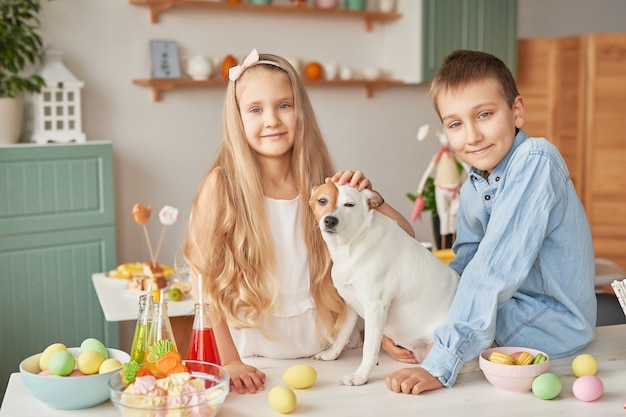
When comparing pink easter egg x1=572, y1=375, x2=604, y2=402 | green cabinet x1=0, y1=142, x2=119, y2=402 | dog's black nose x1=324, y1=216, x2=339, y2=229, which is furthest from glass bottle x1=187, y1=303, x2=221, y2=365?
green cabinet x1=0, y1=142, x2=119, y2=402

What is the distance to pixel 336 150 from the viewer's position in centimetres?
457

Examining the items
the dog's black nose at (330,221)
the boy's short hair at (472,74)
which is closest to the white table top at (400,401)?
the dog's black nose at (330,221)

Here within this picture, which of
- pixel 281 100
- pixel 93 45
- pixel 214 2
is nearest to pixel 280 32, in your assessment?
pixel 214 2

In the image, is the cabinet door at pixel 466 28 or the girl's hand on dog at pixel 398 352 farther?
the cabinet door at pixel 466 28

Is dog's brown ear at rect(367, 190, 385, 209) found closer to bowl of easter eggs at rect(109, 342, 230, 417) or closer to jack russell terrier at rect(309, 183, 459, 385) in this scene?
jack russell terrier at rect(309, 183, 459, 385)

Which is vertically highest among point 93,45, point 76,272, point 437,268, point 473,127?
point 93,45

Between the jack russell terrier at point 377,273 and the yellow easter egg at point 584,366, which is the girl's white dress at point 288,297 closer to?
the jack russell terrier at point 377,273

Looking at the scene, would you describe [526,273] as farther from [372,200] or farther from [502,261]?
[372,200]

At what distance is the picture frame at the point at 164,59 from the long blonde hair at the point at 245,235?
2212mm

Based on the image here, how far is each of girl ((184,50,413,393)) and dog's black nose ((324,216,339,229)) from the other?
0.33 metres

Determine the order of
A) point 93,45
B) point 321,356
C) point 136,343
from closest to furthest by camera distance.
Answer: point 136,343 < point 321,356 < point 93,45

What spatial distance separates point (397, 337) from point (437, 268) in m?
0.16

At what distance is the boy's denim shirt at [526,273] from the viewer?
4.91 ft

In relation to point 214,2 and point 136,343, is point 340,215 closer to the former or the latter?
point 136,343
